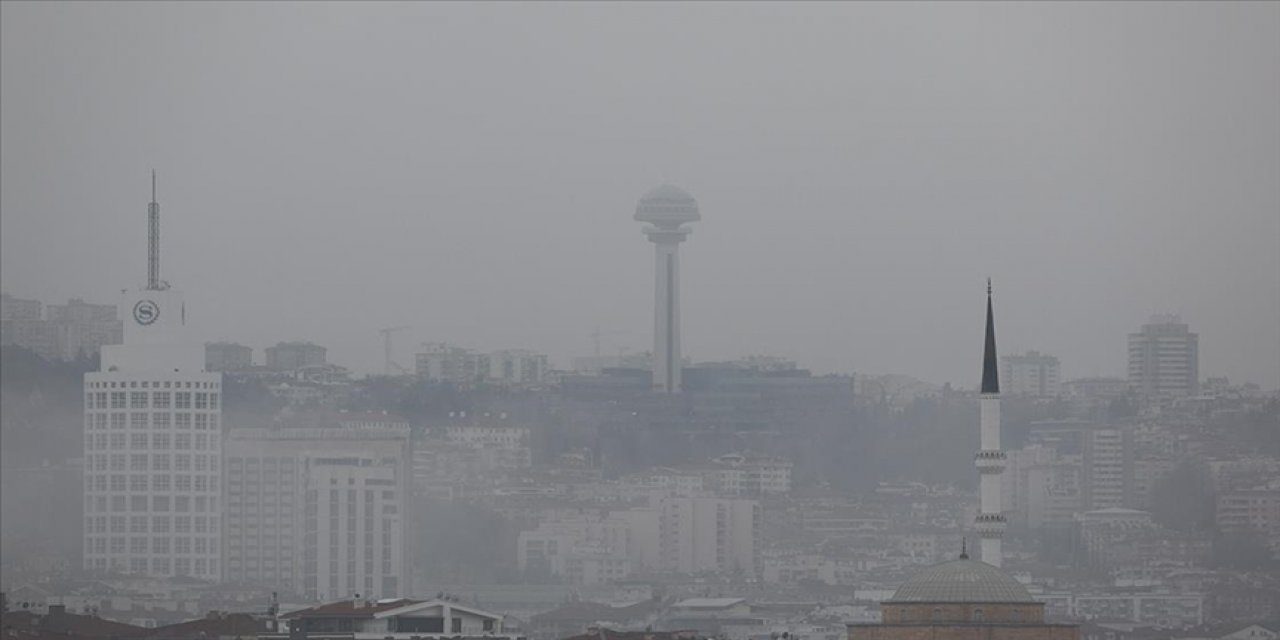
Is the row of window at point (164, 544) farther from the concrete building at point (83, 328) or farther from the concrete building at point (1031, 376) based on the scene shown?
the concrete building at point (1031, 376)

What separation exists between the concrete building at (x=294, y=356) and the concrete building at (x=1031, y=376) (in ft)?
43.2

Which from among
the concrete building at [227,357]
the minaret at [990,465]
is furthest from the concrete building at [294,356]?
the minaret at [990,465]

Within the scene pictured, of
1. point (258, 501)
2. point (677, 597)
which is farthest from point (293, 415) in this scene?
point (677, 597)

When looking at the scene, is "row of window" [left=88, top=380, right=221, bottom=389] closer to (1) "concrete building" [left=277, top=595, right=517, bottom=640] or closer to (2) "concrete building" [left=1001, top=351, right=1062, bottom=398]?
(2) "concrete building" [left=1001, top=351, right=1062, bottom=398]

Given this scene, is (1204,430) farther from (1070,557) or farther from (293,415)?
(293,415)

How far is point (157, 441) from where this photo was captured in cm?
11088

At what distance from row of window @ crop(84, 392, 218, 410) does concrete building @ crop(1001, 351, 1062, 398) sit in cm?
1549

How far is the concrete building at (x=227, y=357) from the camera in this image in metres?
107

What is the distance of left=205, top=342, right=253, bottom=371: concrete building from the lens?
106688 mm

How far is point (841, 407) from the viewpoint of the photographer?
373 feet

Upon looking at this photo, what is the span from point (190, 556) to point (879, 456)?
1431cm

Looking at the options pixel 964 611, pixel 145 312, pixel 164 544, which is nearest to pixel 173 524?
pixel 164 544

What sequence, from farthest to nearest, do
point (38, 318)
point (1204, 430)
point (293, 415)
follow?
point (293, 415) < point (1204, 430) < point (38, 318)

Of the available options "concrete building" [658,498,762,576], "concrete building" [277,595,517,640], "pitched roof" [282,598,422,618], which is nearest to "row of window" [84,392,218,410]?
"concrete building" [658,498,762,576]
